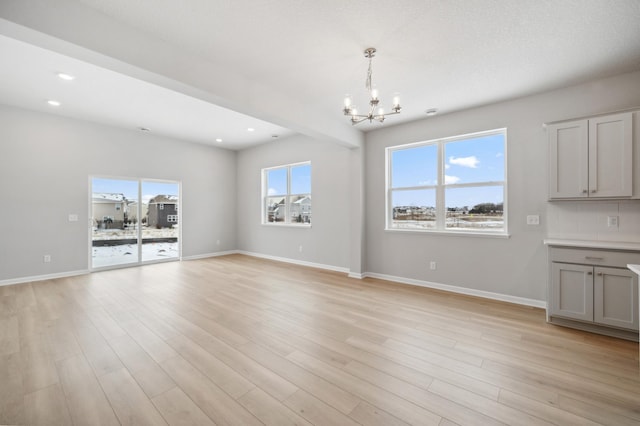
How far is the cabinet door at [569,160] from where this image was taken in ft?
10.0

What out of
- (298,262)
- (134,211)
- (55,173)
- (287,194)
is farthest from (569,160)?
(55,173)

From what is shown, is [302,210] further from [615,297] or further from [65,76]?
[615,297]

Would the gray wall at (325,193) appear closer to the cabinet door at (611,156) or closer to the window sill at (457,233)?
the window sill at (457,233)

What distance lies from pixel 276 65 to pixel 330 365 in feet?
10.2

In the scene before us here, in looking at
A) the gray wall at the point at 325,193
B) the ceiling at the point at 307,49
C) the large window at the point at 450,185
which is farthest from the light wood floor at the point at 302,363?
the ceiling at the point at 307,49

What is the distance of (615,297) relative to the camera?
2.71 metres

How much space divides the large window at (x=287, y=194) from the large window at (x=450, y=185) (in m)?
2.09

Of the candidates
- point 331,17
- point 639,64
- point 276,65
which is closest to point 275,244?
point 276,65

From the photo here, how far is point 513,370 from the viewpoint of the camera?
2.16m

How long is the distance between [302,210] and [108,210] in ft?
13.9

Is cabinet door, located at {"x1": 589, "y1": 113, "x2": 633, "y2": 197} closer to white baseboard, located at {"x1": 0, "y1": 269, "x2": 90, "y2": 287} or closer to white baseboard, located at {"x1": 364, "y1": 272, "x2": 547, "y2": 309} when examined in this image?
white baseboard, located at {"x1": 364, "y1": 272, "x2": 547, "y2": 309}

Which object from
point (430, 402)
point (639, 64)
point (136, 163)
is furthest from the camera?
point (136, 163)

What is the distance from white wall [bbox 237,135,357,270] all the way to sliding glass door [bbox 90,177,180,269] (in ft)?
6.28

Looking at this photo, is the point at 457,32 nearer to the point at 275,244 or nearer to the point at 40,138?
the point at 275,244
